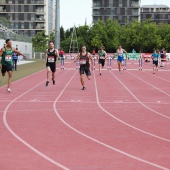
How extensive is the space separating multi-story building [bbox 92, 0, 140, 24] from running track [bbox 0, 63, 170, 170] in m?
115

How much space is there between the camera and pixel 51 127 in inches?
384

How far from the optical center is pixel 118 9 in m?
129

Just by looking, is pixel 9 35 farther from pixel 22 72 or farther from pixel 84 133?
pixel 84 133

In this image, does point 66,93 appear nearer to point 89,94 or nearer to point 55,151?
point 89,94

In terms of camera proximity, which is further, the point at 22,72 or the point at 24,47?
the point at 24,47

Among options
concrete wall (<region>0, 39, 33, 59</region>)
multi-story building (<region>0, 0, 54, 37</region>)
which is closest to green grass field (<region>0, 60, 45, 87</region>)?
concrete wall (<region>0, 39, 33, 59</region>)

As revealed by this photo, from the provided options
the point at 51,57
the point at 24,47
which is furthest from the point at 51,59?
the point at 24,47

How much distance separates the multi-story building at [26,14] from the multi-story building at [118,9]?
18.2 metres

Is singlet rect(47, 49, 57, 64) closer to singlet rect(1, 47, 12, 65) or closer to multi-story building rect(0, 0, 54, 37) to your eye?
singlet rect(1, 47, 12, 65)

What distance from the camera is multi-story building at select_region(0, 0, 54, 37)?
112 metres

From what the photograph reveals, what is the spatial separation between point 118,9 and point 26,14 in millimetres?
27135

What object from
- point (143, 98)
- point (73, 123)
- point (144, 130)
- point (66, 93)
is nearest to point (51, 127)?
point (73, 123)

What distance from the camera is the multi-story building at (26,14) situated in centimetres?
11150

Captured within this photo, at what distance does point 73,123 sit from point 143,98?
5863 mm
